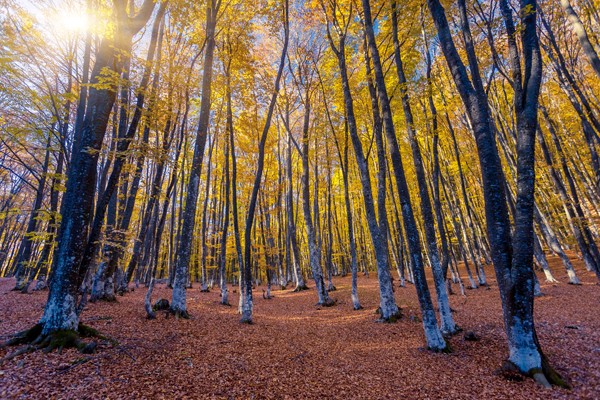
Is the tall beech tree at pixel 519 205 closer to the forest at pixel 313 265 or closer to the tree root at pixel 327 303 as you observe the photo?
the forest at pixel 313 265

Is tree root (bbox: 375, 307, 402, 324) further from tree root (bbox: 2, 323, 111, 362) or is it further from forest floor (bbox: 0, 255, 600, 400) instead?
tree root (bbox: 2, 323, 111, 362)

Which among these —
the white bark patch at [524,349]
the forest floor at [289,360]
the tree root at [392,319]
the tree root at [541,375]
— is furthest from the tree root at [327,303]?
the white bark patch at [524,349]

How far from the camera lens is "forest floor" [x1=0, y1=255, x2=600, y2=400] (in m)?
3.98

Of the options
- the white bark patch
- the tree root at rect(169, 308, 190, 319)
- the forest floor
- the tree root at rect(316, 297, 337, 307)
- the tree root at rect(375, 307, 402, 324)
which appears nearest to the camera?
the forest floor

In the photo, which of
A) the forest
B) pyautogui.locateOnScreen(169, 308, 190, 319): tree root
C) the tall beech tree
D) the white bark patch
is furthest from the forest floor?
the tall beech tree

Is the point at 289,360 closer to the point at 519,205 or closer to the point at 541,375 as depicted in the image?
the point at 541,375

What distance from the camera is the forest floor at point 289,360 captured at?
398 centimetres

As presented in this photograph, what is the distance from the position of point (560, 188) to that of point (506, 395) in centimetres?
1377

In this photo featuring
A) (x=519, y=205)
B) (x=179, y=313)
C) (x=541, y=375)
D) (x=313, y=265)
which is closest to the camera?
(x=541, y=375)

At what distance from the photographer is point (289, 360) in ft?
19.7

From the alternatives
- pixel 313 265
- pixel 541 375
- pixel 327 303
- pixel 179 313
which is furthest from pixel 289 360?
pixel 313 265

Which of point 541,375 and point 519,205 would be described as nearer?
point 541,375

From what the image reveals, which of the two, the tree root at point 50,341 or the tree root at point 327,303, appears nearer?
the tree root at point 50,341

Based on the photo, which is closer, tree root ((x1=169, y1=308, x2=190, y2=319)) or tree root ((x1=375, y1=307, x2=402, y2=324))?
tree root ((x1=169, y1=308, x2=190, y2=319))
